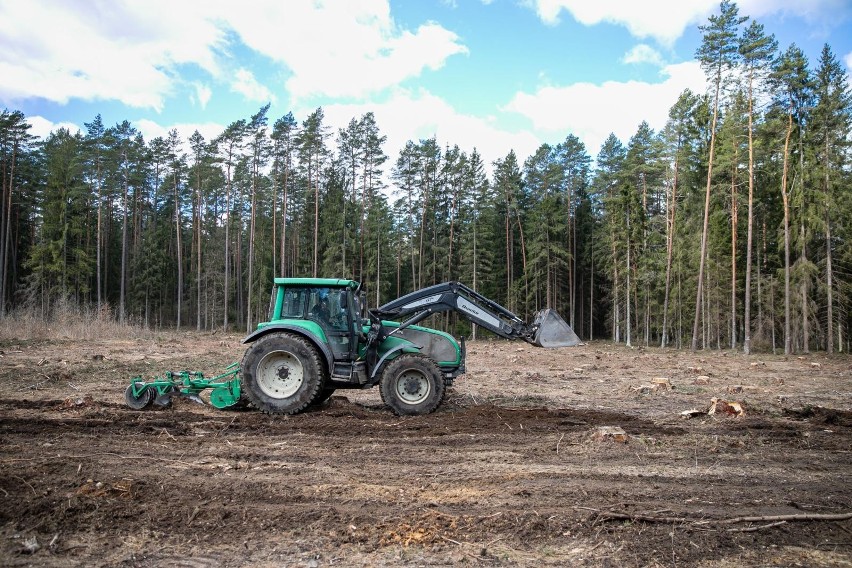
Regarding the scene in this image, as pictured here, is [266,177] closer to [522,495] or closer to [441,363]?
[441,363]

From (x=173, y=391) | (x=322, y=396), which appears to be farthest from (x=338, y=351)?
(x=173, y=391)

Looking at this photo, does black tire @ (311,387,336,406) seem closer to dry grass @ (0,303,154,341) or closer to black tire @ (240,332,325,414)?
black tire @ (240,332,325,414)

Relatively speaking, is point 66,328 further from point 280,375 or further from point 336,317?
point 336,317

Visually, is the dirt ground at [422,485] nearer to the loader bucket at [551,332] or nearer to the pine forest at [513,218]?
the loader bucket at [551,332]

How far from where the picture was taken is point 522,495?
510 cm

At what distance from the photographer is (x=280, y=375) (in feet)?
28.8

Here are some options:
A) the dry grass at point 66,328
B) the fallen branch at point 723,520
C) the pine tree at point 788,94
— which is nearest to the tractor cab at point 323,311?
the fallen branch at point 723,520

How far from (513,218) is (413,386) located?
3903 centimetres

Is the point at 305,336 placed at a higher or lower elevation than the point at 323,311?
lower

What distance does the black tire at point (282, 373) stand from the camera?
28.1 feet

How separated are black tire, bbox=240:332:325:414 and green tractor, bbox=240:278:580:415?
0.02m

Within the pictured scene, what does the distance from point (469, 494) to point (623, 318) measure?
41.6m

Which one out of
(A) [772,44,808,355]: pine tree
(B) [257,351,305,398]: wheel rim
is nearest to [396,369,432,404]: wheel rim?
(B) [257,351,305,398]: wheel rim

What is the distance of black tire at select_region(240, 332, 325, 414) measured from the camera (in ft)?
28.1
